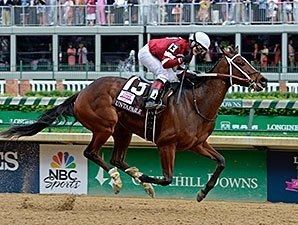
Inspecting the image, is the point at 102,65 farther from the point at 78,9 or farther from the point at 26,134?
the point at 26,134

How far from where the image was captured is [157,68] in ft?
35.4

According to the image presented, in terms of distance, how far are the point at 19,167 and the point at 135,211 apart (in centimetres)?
320

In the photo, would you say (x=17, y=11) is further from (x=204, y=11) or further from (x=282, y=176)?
(x=282, y=176)

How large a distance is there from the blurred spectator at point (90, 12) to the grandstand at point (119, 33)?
0.13 feet

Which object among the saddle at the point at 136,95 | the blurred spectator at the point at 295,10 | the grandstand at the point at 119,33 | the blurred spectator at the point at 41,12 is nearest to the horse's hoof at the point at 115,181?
the saddle at the point at 136,95

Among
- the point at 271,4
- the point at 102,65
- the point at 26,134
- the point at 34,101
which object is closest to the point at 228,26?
the point at 271,4

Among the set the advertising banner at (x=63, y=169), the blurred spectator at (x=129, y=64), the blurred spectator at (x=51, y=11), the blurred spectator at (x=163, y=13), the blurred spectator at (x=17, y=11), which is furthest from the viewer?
the blurred spectator at (x=17, y=11)

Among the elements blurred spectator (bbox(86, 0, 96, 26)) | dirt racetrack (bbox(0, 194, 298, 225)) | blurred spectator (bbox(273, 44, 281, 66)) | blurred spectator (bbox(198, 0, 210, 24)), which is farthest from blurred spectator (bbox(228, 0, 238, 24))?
dirt racetrack (bbox(0, 194, 298, 225))

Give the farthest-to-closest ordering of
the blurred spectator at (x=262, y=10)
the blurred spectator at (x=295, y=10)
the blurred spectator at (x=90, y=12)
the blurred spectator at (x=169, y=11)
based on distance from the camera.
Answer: the blurred spectator at (x=90, y=12)
the blurred spectator at (x=169, y=11)
the blurred spectator at (x=262, y=10)
the blurred spectator at (x=295, y=10)

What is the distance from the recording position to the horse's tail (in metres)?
11.2

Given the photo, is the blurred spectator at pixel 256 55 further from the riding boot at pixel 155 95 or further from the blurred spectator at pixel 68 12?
the riding boot at pixel 155 95

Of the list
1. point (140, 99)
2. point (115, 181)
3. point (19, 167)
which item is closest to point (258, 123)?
point (140, 99)

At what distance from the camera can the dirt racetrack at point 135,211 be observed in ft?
32.6

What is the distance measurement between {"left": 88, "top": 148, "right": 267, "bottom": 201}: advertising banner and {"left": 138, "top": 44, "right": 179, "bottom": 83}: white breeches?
267 cm
